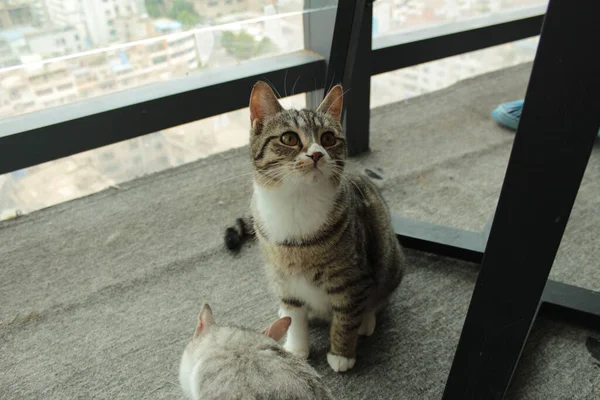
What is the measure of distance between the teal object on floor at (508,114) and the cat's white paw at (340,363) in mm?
1474

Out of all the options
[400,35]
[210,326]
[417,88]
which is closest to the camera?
[210,326]

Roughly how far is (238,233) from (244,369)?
790mm

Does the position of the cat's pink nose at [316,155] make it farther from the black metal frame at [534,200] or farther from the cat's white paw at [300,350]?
the cat's white paw at [300,350]

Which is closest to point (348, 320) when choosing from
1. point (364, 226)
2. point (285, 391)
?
point (364, 226)

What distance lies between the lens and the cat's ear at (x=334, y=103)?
1162mm

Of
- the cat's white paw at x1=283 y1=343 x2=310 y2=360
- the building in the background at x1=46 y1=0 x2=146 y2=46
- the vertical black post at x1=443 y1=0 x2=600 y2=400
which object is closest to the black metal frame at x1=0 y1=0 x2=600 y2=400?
the vertical black post at x1=443 y1=0 x2=600 y2=400

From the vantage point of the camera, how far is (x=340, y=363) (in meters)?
1.21

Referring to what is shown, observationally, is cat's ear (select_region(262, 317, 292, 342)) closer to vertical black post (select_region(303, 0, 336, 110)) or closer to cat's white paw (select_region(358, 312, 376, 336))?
cat's white paw (select_region(358, 312, 376, 336))

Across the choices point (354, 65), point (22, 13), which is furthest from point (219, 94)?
Answer: point (22, 13)

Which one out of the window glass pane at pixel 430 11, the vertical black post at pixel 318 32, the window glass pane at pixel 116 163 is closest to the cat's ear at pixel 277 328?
the vertical black post at pixel 318 32

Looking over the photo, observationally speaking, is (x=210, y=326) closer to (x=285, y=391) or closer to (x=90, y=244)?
(x=285, y=391)

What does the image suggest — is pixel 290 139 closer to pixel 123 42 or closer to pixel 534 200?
pixel 534 200

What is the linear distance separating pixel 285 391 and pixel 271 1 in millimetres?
1581

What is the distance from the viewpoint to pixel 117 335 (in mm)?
1337
